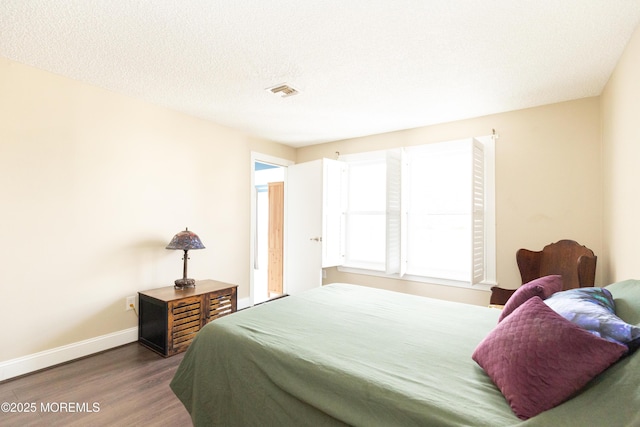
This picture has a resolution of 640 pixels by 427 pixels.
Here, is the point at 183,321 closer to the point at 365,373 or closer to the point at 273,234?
the point at 365,373

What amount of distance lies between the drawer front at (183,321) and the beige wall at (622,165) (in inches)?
133

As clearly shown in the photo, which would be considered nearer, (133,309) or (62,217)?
(62,217)

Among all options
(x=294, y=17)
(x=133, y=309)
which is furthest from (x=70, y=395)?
(x=294, y=17)

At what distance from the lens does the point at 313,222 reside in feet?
14.0

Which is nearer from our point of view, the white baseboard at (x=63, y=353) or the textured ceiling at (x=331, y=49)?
the textured ceiling at (x=331, y=49)

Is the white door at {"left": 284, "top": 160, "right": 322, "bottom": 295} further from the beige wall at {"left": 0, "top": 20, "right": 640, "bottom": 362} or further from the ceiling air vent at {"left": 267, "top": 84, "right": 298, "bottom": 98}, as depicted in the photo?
the ceiling air vent at {"left": 267, "top": 84, "right": 298, "bottom": 98}

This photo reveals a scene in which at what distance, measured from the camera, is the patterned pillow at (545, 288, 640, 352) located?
3.10 ft

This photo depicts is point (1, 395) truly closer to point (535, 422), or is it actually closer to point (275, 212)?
point (535, 422)

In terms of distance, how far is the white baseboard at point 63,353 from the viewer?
2303mm

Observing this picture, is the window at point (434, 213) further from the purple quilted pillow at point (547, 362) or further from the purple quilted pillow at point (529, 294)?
the purple quilted pillow at point (547, 362)

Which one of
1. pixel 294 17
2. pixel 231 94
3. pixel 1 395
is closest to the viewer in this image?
pixel 294 17

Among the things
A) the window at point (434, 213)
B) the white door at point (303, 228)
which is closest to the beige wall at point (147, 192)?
the window at point (434, 213)

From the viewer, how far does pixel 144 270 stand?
312cm

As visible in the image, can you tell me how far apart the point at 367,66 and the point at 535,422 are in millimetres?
2298
